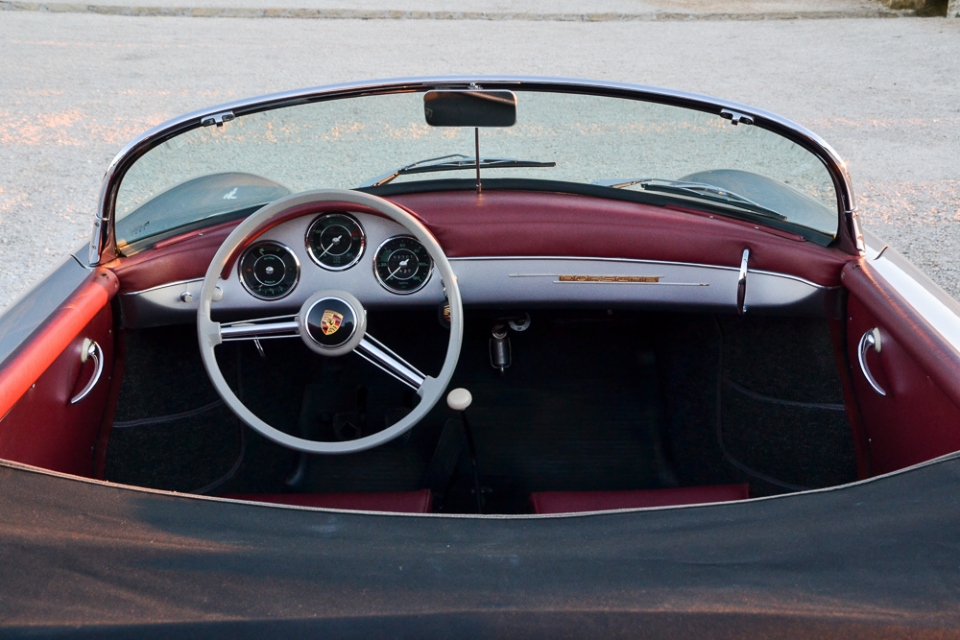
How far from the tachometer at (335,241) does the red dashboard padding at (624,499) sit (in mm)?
923

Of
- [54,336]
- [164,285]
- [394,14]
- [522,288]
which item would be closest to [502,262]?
[522,288]

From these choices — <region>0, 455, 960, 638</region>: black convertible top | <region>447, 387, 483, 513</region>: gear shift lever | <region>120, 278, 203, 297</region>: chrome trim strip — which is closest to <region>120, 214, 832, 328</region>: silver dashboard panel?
<region>120, 278, 203, 297</region>: chrome trim strip

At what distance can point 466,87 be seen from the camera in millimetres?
2406

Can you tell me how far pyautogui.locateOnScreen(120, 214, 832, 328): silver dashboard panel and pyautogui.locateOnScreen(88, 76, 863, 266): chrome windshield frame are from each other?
0.20m

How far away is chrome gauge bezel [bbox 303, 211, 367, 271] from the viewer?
7.85ft

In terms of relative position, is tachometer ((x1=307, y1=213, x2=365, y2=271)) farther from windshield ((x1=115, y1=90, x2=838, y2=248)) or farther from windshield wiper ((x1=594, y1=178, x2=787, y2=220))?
windshield wiper ((x1=594, y1=178, x2=787, y2=220))

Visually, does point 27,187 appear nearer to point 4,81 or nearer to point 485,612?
point 4,81

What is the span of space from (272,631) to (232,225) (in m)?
1.70

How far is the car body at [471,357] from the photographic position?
120 centimetres

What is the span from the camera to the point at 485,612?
41.1 inches

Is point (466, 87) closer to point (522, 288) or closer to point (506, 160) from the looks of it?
point (506, 160)

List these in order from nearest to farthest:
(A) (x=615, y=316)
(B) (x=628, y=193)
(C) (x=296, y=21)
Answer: (B) (x=628, y=193)
(A) (x=615, y=316)
(C) (x=296, y=21)

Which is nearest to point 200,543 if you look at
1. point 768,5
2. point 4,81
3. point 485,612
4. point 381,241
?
point 485,612

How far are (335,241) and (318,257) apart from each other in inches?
2.8
